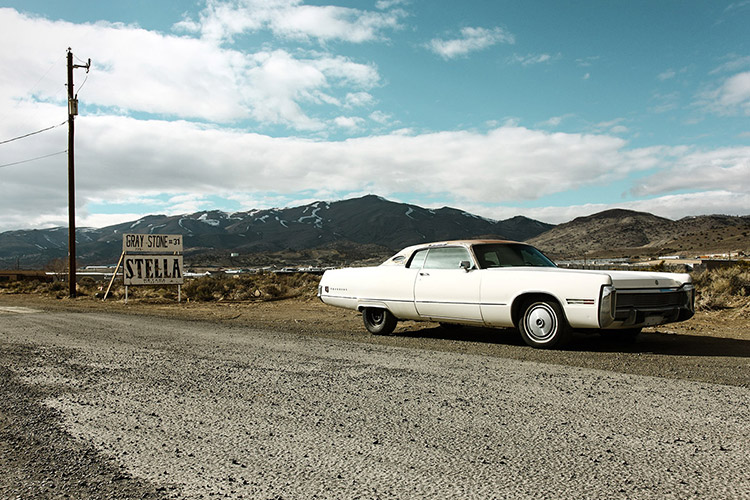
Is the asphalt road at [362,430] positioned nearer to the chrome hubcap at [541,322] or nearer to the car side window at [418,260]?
the chrome hubcap at [541,322]

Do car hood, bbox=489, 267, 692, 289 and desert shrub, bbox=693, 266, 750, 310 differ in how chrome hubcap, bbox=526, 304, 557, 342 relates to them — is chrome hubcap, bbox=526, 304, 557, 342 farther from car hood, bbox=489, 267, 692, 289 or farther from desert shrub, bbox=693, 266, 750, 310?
desert shrub, bbox=693, 266, 750, 310

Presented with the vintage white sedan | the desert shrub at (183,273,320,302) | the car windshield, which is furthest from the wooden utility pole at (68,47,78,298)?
the car windshield

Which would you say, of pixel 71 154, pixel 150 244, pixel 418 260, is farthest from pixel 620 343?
pixel 71 154

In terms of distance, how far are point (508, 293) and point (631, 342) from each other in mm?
2091

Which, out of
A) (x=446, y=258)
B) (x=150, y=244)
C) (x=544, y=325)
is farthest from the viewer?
(x=150, y=244)

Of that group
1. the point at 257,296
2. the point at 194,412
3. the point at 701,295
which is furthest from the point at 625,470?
the point at 257,296

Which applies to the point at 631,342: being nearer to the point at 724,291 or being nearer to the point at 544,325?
the point at 544,325

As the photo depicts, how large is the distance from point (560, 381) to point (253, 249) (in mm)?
183399

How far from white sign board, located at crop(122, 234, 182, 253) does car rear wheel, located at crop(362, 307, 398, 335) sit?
13.7m

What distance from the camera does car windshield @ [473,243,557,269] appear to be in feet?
28.4

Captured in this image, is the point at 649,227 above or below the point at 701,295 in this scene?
above

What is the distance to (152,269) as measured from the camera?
2109 centimetres

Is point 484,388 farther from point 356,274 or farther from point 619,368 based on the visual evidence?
point 356,274

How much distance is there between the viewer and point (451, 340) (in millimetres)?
8859
